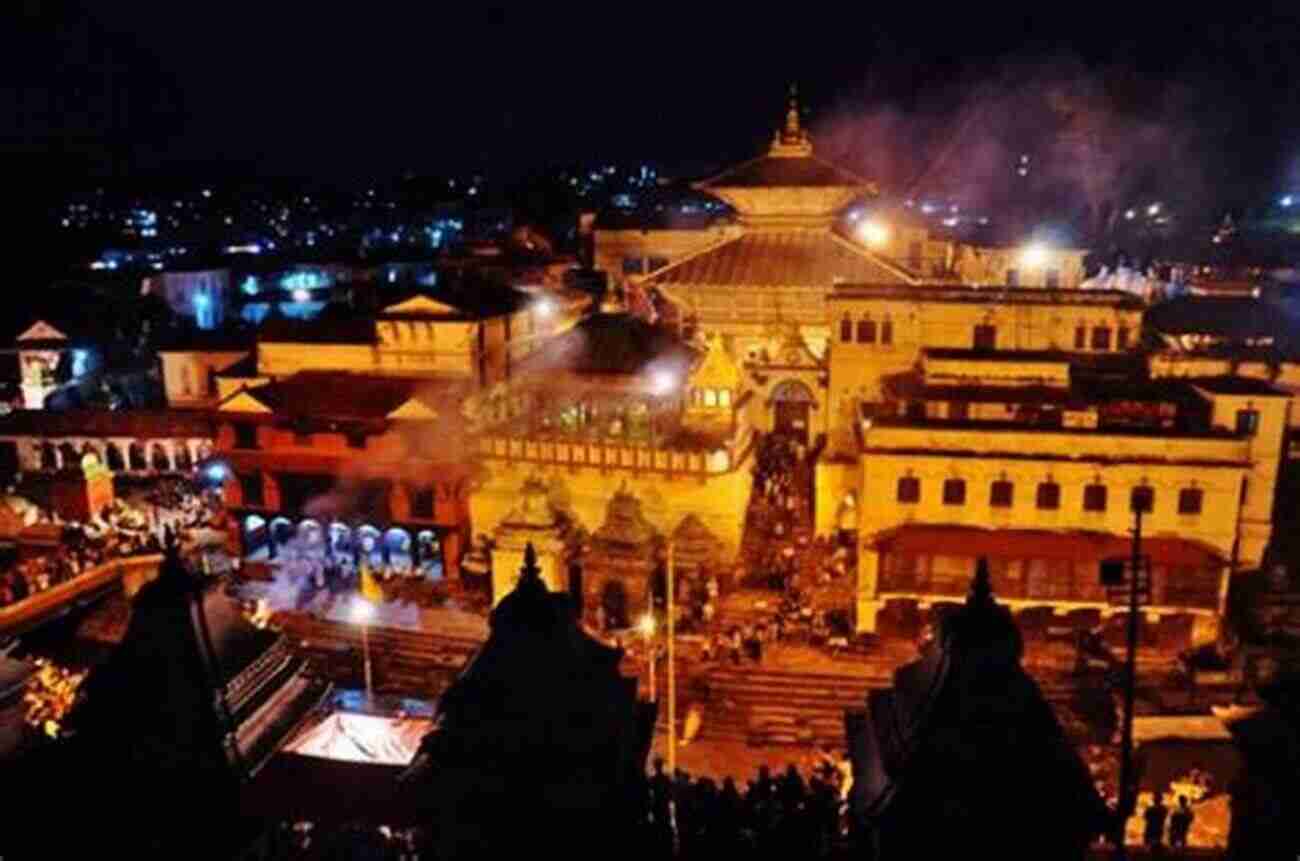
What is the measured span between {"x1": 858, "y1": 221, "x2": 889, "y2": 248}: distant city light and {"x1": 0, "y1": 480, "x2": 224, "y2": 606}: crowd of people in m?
35.4

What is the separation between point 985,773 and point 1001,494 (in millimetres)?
21615

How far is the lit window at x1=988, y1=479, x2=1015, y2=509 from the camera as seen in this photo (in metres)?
28.3

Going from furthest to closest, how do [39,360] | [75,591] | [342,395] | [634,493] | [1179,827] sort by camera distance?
[39,360]
[342,395]
[75,591]
[634,493]
[1179,827]

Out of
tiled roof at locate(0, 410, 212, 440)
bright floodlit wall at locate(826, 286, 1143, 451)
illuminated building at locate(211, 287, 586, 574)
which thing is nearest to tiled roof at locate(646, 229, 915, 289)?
bright floodlit wall at locate(826, 286, 1143, 451)

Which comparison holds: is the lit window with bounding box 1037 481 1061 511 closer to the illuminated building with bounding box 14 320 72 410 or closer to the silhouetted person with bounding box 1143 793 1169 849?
the silhouetted person with bounding box 1143 793 1169 849

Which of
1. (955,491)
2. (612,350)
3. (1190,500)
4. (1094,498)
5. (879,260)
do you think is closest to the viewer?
(1190,500)

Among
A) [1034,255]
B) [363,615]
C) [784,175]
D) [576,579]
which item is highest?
[784,175]

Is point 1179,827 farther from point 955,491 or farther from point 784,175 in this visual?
point 784,175

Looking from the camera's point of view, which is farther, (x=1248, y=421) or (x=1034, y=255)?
(x=1034, y=255)

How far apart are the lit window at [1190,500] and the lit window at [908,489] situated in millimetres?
6523

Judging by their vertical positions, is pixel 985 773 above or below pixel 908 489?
above

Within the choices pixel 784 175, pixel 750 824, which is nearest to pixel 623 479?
pixel 784 175

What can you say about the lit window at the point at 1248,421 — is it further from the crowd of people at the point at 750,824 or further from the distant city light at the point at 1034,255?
the crowd of people at the point at 750,824

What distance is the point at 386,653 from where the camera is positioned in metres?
30.3
